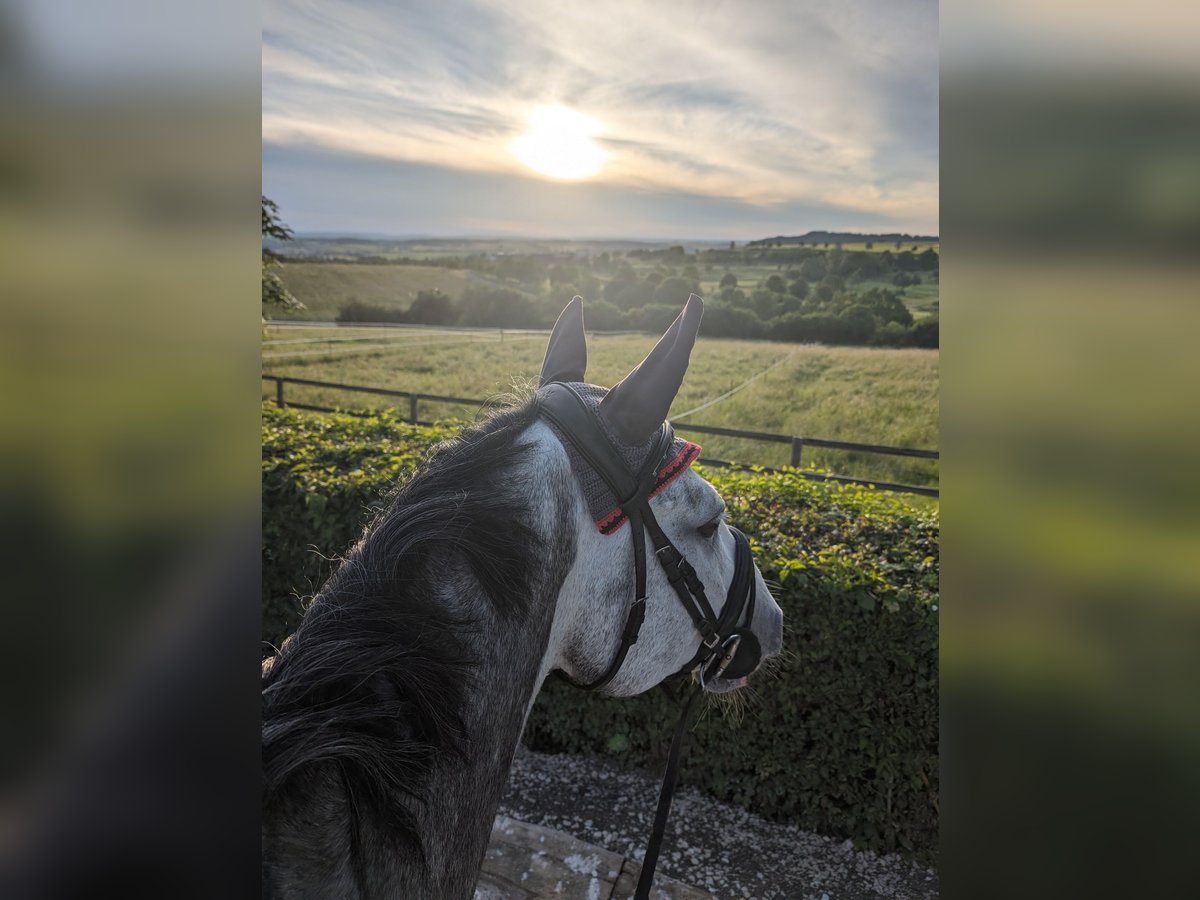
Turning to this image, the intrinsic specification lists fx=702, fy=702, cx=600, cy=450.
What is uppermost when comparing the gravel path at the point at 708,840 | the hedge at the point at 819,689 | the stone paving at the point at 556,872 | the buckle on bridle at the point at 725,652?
the buckle on bridle at the point at 725,652

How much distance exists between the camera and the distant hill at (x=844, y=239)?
592 centimetres

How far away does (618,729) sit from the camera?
3898mm

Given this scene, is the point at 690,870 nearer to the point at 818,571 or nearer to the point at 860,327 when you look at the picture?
the point at 818,571

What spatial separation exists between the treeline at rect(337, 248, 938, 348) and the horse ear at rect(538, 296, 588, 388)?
14.1 feet

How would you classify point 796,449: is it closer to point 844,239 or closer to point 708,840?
point 844,239

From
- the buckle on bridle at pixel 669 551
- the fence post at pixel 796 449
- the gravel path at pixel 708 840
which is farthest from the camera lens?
the fence post at pixel 796 449

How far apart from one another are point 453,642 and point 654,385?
0.67 meters
